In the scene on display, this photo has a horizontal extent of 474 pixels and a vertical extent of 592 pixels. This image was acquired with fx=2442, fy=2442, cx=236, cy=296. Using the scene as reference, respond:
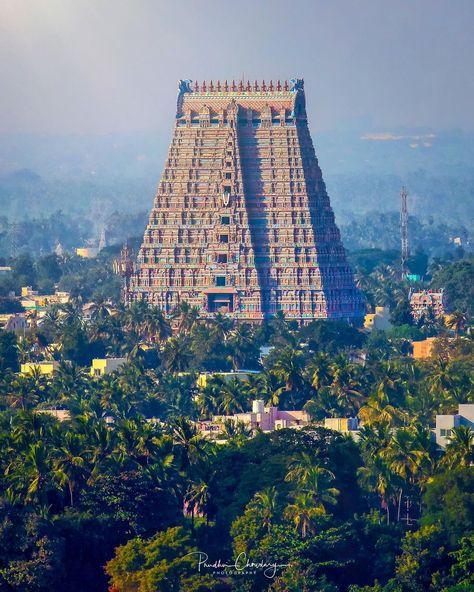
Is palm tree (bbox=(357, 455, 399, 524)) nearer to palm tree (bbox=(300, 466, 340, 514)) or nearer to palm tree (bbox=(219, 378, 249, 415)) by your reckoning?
palm tree (bbox=(300, 466, 340, 514))

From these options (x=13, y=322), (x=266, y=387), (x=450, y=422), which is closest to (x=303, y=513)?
(x=450, y=422)

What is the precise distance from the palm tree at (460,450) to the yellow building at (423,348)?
55.0 m

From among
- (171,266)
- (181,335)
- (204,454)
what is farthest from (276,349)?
(204,454)

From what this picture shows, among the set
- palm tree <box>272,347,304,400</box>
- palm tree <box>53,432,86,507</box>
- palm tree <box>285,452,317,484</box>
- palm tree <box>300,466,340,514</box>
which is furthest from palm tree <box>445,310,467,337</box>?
palm tree <box>53,432,86,507</box>

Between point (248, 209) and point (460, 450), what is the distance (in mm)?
77353

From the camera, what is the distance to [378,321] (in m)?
188

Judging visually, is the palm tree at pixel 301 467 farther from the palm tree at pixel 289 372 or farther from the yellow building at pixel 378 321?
the yellow building at pixel 378 321

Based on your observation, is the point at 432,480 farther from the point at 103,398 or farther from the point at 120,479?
the point at 103,398

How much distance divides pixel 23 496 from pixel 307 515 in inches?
452

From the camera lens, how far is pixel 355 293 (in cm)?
18512

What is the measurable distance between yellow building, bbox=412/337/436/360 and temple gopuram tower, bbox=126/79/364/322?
14.1m

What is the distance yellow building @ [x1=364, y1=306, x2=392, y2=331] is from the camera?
186000mm

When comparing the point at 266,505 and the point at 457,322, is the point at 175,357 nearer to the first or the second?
the point at 457,322

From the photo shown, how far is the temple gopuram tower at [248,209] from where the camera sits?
591ft
